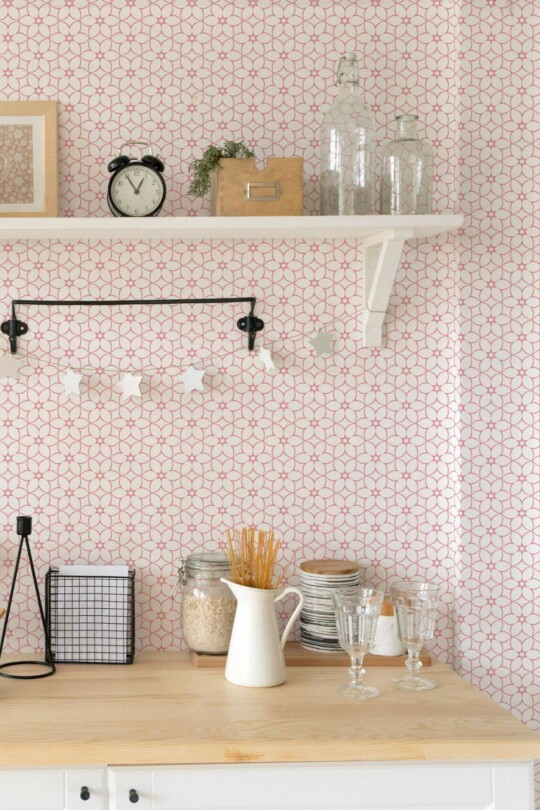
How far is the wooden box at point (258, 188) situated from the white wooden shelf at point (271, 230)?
0.04m

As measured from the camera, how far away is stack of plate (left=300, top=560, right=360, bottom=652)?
199 cm

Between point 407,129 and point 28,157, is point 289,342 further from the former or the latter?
point 28,157

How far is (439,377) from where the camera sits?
2150 mm

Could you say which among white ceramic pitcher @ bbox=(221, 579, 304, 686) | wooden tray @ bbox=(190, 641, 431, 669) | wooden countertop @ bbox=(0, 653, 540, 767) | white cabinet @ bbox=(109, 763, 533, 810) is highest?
white ceramic pitcher @ bbox=(221, 579, 304, 686)

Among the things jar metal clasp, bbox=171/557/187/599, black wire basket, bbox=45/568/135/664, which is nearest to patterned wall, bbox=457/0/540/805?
jar metal clasp, bbox=171/557/187/599

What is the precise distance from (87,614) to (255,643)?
433 millimetres

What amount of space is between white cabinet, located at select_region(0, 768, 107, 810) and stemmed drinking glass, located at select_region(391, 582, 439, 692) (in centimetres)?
64

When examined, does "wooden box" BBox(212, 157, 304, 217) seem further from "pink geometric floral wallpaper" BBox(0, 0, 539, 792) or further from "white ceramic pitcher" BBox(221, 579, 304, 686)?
"white ceramic pitcher" BBox(221, 579, 304, 686)

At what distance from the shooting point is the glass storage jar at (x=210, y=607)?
6.45ft

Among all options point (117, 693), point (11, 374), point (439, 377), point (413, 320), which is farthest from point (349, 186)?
point (117, 693)

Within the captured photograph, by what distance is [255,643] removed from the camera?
182 cm

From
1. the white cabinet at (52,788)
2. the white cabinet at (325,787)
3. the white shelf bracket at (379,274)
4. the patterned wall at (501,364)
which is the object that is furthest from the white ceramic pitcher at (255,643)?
the white shelf bracket at (379,274)

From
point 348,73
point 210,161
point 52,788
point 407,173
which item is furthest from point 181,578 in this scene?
point 348,73

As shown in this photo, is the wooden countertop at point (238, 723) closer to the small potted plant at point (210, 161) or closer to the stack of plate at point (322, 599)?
the stack of plate at point (322, 599)
